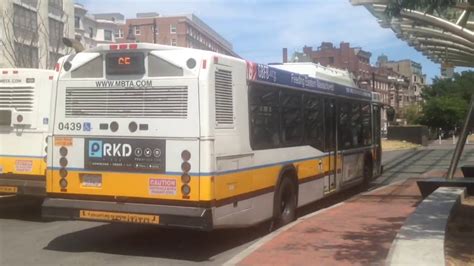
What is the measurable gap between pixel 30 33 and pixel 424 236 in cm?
2838

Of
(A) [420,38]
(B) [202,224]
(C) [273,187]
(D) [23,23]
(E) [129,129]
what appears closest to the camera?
(B) [202,224]

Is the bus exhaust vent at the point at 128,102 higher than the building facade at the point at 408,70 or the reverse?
the reverse

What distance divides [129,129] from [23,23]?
29.3m

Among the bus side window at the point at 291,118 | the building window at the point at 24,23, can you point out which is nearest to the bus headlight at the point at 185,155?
the bus side window at the point at 291,118

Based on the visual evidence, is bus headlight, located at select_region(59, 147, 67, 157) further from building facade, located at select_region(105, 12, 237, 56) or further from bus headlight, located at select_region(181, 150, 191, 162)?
building facade, located at select_region(105, 12, 237, 56)

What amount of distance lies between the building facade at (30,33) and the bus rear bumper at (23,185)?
16.8 m

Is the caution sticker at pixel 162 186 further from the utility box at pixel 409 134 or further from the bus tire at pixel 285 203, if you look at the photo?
the utility box at pixel 409 134

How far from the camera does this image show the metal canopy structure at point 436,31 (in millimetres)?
16344

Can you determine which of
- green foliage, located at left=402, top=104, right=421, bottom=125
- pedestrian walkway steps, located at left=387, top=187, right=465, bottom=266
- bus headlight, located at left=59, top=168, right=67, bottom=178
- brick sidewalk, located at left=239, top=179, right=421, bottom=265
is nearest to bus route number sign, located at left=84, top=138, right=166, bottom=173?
bus headlight, located at left=59, top=168, right=67, bottom=178

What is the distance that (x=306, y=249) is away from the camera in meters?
7.85

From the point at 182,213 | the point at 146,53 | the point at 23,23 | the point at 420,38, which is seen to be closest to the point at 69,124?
the point at 146,53

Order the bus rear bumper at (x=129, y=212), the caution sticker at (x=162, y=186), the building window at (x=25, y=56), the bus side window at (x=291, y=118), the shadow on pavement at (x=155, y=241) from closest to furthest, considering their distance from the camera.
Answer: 1. the bus rear bumper at (x=129, y=212)
2. the caution sticker at (x=162, y=186)
3. the shadow on pavement at (x=155, y=241)
4. the bus side window at (x=291, y=118)
5. the building window at (x=25, y=56)

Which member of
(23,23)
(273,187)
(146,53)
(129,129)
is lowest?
(273,187)

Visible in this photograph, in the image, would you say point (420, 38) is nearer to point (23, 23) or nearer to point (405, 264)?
point (405, 264)
